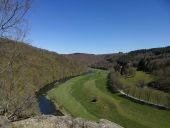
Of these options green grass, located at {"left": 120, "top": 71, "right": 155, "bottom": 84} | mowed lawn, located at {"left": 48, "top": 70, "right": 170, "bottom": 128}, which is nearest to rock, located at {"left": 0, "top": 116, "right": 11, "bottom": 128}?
mowed lawn, located at {"left": 48, "top": 70, "right": 170, "bottom": 128}

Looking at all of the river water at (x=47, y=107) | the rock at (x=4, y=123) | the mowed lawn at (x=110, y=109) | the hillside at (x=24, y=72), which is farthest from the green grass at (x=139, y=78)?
the rock at (x=4, y=123)

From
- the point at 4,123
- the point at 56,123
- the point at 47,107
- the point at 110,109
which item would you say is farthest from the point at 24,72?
the point at 110,109

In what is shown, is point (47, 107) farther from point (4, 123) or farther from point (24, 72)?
point (4, 123)

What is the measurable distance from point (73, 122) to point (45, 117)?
1.15m

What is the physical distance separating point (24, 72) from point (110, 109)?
49.4 m

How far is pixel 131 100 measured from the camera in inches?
3465

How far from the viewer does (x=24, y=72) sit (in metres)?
30.7

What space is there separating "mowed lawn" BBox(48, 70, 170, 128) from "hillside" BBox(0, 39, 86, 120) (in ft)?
34.2

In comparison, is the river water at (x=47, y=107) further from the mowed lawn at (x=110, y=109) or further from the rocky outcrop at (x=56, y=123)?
the rocky outcrop at (x=56, y=123)

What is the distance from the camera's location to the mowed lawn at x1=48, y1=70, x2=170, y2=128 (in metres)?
65.1

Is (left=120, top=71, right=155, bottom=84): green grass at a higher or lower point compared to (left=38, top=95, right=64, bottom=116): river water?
higher

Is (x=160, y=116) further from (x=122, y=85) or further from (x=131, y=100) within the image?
(x=122, y=85)

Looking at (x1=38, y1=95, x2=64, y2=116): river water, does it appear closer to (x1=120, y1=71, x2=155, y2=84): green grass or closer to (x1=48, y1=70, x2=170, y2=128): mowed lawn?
(x1=48, y1=70, x2=170, y2=128): mowed lawn

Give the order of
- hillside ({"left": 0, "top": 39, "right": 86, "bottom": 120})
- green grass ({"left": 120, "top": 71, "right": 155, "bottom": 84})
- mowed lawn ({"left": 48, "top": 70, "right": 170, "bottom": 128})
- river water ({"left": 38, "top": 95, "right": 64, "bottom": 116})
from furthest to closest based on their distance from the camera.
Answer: green grass ({"left": 120, "top": 71, "right": 155, "bottom": 84}) → river water ({"left": 38, "top": 95, "right": 64, "bottom": 116}) → mowed lawn ({"left": 48, "top": 70, "right": 170, "bottom": 128}) → hillside ({"left": 0, "top": 39, "right": 86, "bottom": 120})
